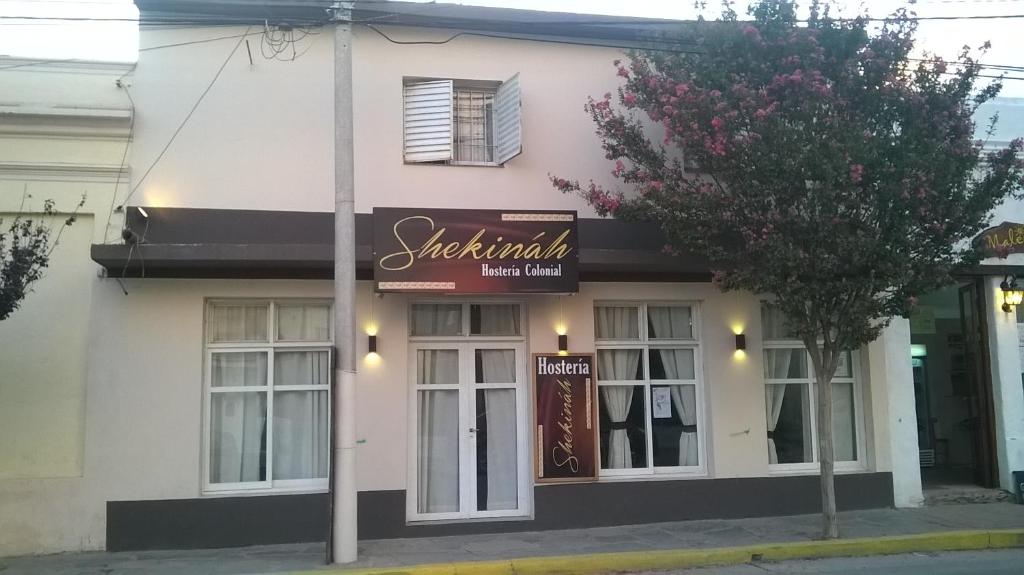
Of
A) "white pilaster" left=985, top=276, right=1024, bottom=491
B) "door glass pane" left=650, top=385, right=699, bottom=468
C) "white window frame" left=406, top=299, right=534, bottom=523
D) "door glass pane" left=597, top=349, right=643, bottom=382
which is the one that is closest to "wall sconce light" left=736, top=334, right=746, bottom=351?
"door glass pane" left=650, top=385, right=699, bottom=468

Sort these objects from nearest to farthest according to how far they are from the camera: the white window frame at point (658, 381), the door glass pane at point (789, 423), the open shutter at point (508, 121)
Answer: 1. the open shutter at point (508, 121)
2. the white window frame at point (658, 381)
3. the door glass pane at point (789, 423)

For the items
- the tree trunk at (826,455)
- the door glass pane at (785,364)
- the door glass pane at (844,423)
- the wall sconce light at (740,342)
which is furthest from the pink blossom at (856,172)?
the door glass pane at (844,423)

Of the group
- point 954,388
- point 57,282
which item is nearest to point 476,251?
point 57,282

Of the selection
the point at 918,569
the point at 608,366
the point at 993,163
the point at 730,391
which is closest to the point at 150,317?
the point at 608,366

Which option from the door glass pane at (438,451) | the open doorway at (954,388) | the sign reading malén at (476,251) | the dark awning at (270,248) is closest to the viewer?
the dark awning at (270,248)

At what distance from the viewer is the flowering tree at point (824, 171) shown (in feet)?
28.2

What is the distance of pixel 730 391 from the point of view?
10.8 meters

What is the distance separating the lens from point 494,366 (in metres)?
10.6

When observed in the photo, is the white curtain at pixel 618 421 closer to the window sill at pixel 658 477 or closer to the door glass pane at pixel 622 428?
the door glass pane at pixel 622 428

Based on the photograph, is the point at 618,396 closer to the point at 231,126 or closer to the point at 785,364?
the point at 785,364

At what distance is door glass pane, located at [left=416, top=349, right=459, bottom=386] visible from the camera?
34.0 ft

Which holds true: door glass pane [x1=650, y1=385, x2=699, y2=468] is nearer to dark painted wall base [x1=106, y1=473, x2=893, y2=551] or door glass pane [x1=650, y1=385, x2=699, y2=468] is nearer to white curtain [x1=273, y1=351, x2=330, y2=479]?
dark painted wall base [x1=106, y1=473, x2=893, y2=551]

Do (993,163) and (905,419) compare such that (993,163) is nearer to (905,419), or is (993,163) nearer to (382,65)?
(905,419)

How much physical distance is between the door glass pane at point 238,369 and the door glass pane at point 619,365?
4357 millimetres
